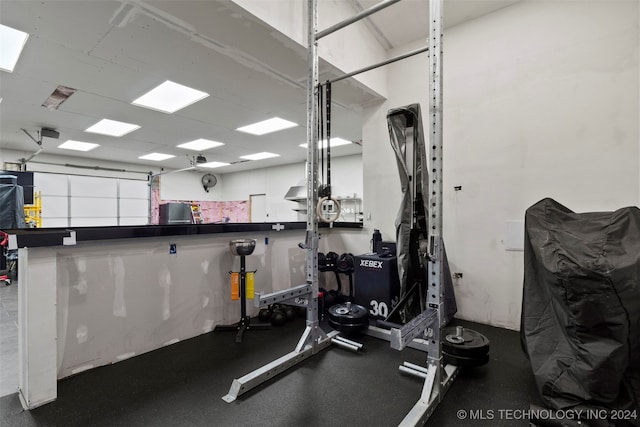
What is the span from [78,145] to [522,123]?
897 centimetres

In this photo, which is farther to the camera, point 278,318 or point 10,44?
point 278,318

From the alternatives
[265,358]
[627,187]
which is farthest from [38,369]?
[627,187]

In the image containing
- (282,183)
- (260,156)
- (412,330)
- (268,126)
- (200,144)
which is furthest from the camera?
(282,183)

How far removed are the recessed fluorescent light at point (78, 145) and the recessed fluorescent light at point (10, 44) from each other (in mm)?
4041

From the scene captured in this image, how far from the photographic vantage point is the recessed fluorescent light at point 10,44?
280 centimetres

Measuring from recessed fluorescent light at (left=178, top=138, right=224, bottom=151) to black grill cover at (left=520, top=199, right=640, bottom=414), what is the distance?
6738 mm

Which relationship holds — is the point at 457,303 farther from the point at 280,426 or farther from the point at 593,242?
the point at 280,426

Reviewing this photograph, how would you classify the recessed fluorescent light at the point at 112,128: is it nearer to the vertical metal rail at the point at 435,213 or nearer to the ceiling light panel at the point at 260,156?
the ceiling light panel at the point at 260,156

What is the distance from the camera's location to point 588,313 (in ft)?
5.17

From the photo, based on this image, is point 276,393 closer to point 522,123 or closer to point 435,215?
point 435,215

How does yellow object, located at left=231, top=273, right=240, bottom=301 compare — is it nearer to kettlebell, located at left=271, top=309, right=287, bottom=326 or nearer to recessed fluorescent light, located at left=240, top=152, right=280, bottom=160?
kettlebell, located at left=271, top=309, right=287, bottom=326

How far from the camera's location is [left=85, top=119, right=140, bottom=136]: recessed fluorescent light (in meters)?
5.47

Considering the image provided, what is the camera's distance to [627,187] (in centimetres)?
244

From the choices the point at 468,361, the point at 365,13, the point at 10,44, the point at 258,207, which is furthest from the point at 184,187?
the point at 468,361
